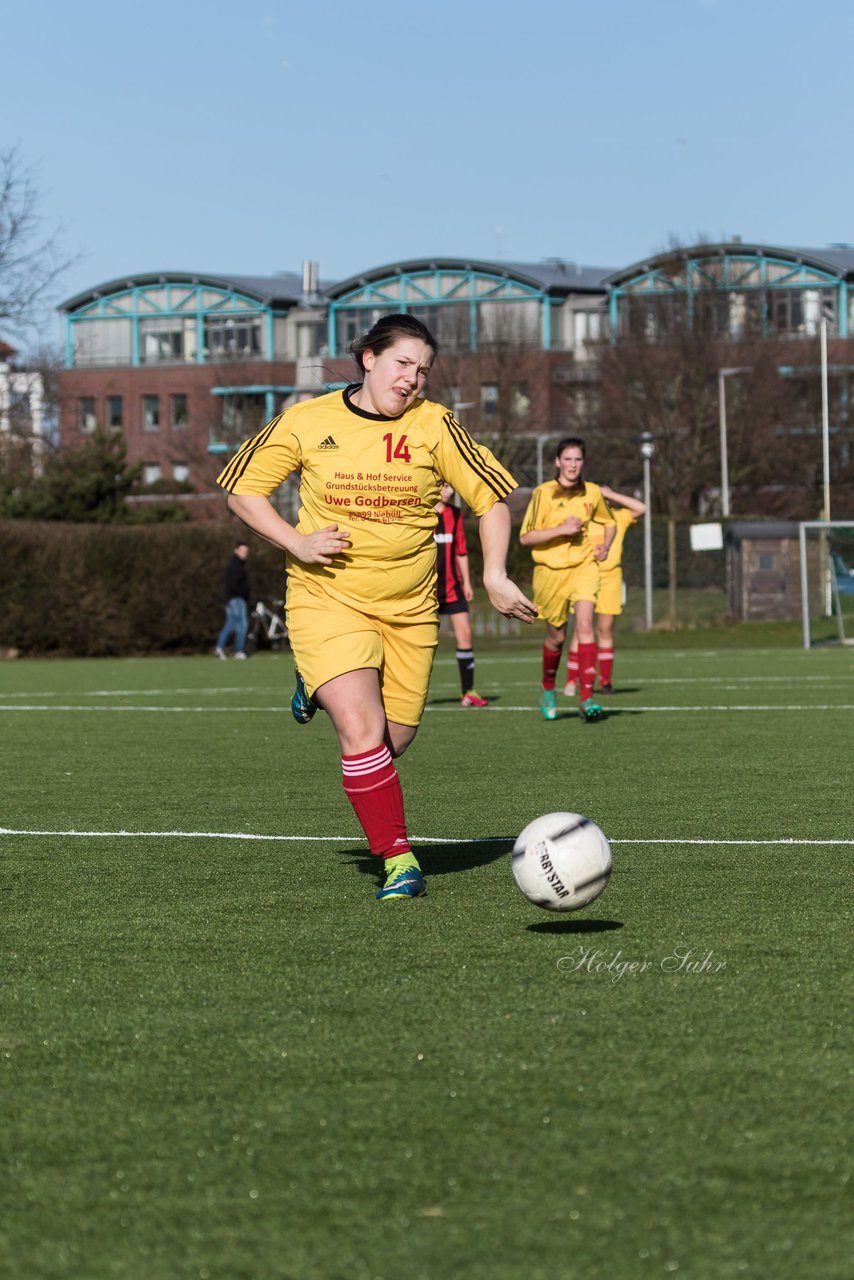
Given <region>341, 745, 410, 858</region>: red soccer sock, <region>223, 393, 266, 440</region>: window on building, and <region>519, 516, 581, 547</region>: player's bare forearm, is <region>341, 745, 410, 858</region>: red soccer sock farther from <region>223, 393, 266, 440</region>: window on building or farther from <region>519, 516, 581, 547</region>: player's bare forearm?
<region>223, 393, 266, 440</region>: window on building

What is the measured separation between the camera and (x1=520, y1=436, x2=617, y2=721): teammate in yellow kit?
15062 mm

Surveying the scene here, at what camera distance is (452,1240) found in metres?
2.98

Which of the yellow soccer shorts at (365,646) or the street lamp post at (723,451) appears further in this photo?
the street lamp post at (723,451)

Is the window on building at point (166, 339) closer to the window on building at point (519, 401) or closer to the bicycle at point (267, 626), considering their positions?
the window on building at point (519, 401)

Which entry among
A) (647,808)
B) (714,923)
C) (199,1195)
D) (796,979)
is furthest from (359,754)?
(199,1195)

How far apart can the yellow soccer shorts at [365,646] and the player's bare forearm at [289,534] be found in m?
0.21

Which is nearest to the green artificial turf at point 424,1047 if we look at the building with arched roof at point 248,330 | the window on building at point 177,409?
the building with arched roof at point 248,330

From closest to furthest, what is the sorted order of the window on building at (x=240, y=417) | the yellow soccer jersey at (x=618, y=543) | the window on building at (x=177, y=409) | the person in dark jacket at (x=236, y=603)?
the yellow soccer jersey at (x=618, y=543)
the person in dark jacket at (x=236, y=603)
the window on building at (x=240, y=417)
the window on building at (x=177, y=409)

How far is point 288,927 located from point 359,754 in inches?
35.1

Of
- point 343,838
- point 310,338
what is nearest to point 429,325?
point 310,338

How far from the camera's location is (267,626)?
121 ft

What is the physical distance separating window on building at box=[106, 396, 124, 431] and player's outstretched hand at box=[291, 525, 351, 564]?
92.7m

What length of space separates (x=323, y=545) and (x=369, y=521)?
247mm

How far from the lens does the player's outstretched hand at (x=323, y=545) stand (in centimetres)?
639
